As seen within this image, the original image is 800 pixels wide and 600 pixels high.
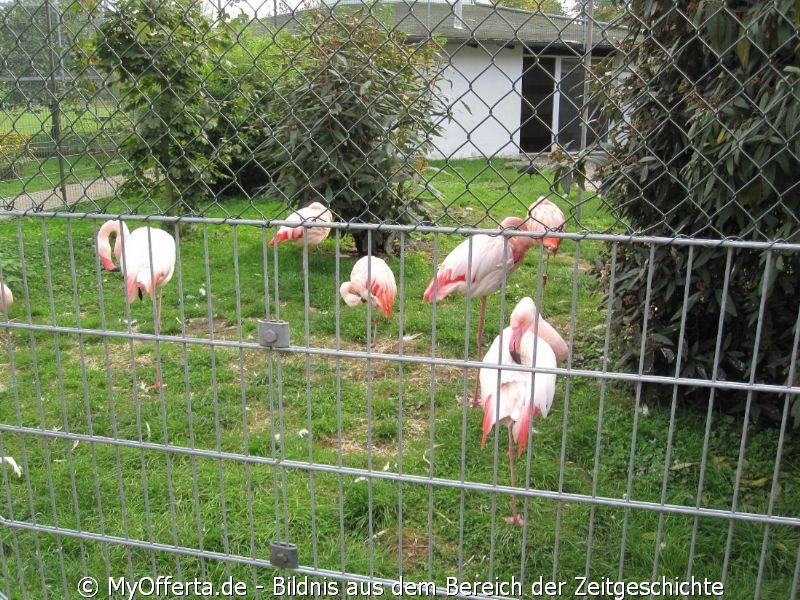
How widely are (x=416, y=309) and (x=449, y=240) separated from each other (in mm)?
2235

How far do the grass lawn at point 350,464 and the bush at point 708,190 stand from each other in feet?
1.20

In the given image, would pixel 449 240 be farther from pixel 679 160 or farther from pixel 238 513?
pixel 238 513

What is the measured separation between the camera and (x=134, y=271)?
416cm

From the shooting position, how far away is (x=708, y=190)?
290 cm

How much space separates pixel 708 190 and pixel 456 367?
153 cm

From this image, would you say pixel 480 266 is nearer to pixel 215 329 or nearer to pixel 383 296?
pixel 383 296

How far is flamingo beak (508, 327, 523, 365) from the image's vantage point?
2987 mm

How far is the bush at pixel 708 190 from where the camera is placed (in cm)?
278

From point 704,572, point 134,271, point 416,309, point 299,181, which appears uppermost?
point 299,181

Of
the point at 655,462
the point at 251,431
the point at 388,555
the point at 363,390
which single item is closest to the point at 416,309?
the point at 363,390

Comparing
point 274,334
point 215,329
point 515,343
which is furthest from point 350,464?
point 215,329

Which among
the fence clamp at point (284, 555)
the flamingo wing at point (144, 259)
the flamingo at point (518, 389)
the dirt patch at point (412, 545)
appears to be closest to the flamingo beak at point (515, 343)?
the flamingo at point (518, 389)

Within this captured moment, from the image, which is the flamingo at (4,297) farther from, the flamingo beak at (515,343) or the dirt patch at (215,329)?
the flamingo beak at (515,343)

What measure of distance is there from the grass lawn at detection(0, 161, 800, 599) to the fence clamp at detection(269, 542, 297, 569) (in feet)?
0.15
